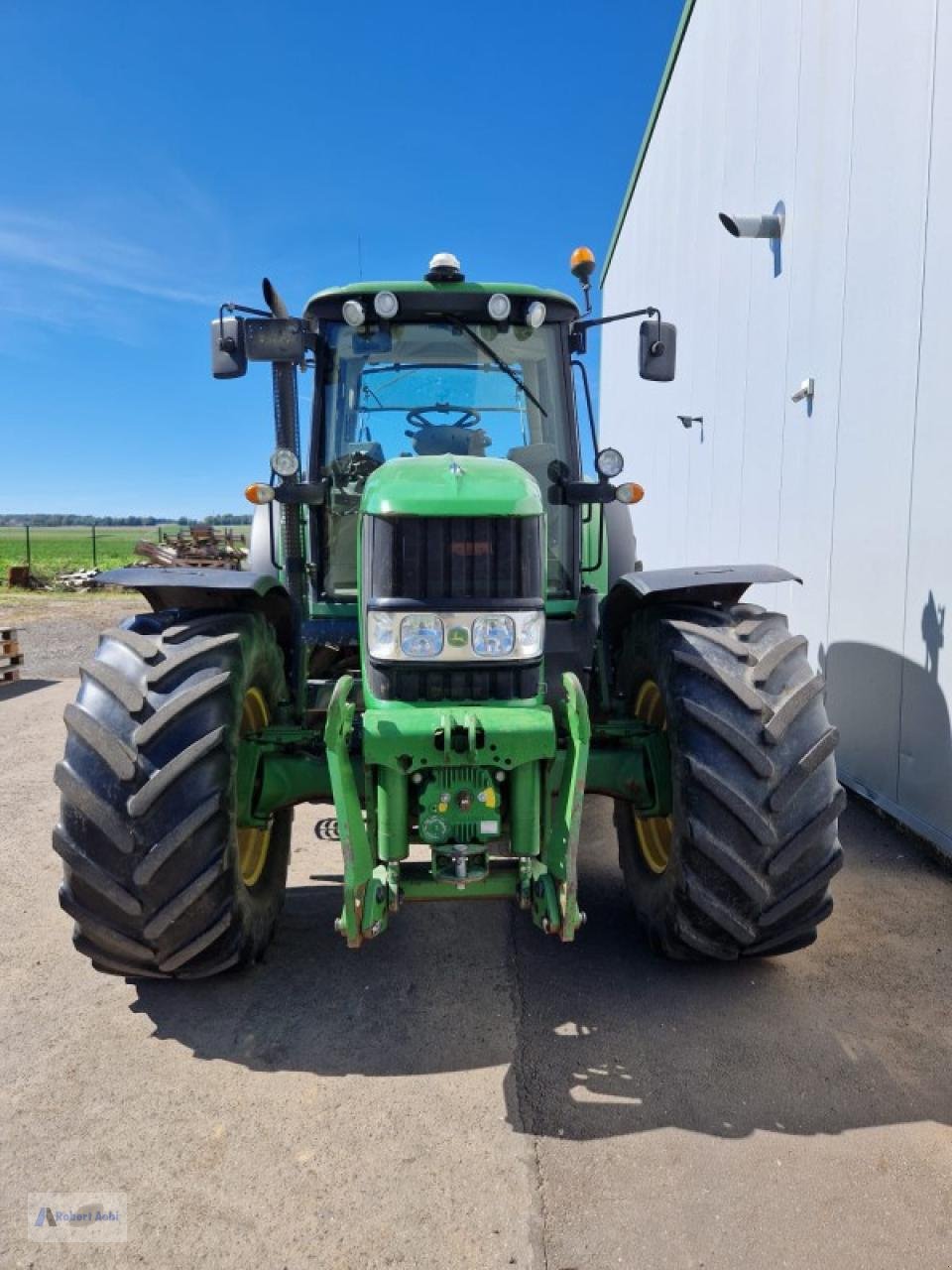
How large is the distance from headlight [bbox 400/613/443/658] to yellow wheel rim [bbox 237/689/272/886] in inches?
29.7

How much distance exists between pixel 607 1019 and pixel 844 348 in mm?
4152

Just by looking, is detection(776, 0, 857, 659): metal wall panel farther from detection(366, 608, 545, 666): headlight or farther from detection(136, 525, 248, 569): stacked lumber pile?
detection(136, 525, 248, 569): stacked lumber pile

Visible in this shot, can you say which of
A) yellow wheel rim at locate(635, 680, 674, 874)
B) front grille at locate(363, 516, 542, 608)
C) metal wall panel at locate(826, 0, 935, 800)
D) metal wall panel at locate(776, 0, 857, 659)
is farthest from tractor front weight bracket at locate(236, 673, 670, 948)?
metal wall panel at locate(776, 0, 857, 659)

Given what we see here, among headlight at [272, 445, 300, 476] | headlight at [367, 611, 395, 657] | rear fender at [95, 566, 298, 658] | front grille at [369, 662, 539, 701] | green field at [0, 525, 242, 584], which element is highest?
headlight at [272, 445, 300, 476]

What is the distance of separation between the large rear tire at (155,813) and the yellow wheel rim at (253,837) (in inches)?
11.6

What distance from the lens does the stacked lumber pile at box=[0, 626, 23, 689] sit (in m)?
9.22

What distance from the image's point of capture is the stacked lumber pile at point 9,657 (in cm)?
922

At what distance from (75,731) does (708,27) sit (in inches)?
348

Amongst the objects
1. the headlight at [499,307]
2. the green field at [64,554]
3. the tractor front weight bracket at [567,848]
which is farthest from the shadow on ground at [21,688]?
the green field at [64,554]

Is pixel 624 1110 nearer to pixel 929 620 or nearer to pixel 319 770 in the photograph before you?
pixel 319 770

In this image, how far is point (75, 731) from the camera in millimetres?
2703

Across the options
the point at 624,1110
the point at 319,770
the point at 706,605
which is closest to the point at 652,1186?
the point at 624,1110

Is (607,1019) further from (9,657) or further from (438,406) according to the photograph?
(9,657)

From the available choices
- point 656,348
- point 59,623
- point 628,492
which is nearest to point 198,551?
point 59,623
